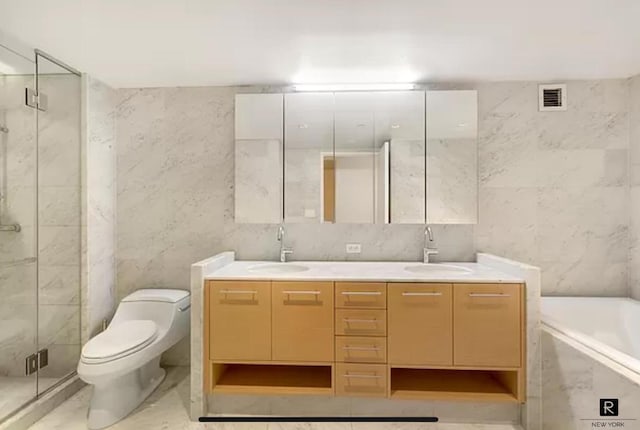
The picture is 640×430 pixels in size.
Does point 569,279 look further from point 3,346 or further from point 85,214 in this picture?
point 3,346

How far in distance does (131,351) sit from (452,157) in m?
2.49

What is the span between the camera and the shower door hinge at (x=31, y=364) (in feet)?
7.68

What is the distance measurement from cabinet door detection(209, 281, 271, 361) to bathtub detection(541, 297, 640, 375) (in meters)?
1.69

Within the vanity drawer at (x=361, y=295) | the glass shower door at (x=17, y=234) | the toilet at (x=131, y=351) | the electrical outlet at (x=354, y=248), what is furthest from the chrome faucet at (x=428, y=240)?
the glass shower door at (x=17, y=234)

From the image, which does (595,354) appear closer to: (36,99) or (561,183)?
(561,183)

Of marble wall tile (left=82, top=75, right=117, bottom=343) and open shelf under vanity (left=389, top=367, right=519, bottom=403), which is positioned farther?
marble wall tile (left=82, top=75, right=117, bottom=343)

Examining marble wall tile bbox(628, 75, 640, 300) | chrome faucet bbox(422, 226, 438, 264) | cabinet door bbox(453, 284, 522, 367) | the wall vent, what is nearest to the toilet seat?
cabinet door bbox(453, 284, 522, 367)

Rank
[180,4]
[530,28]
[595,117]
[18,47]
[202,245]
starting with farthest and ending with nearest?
[202,245] → [595,117] → [18,47] → [530,28] → [180,4]

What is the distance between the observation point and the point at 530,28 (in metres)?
1.94

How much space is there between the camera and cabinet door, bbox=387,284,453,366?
2184mm

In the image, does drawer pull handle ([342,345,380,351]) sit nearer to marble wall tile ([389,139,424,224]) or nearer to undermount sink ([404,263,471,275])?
undermount sink ([404,263,471,275])

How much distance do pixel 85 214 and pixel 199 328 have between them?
1236 millimetres

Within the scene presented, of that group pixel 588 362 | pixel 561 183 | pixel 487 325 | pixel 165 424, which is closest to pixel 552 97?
pixel 561 183

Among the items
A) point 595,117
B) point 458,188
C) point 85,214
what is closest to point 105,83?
point 85,214
